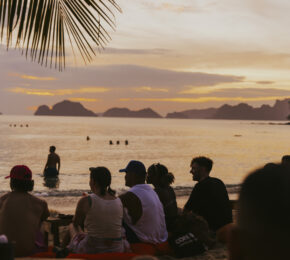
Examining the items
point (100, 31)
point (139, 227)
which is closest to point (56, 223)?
point (139, 227)

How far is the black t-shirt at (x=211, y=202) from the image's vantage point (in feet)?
20.9

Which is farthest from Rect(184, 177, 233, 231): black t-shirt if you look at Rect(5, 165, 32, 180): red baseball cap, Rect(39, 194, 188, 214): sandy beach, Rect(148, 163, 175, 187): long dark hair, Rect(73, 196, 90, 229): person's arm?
Rect(39, 194, 188, 214): sandy beach

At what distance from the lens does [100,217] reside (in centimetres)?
505

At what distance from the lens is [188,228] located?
6.17 m

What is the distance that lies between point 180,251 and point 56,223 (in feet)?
6.47

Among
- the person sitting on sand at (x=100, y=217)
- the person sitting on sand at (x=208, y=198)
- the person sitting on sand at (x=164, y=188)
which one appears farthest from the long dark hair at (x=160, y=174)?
the person sitting on sand at (x=100, y=217)

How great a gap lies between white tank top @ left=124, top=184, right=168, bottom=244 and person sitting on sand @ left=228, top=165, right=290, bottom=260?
16.0 ft

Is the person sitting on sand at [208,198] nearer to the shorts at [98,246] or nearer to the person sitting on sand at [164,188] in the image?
the person sitting on sand at [164,188]

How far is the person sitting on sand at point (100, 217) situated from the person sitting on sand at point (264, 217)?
4331 millimetres

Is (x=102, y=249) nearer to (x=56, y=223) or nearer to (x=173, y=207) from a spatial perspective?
(x=56, y=223)

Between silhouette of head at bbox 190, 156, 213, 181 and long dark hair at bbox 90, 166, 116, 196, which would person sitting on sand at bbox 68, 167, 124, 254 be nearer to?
long dark hair at bbox 90, 166, 116, 196

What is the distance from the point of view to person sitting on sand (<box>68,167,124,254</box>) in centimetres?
503

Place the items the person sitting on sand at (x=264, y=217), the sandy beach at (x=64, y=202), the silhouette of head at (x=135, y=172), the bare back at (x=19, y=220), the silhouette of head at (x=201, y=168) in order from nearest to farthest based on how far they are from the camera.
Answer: the person sitting on sand at (x=264, y=217) → the bare back at (x=19, y=220) → the silhouette of head at (x=135, y=172) → the silhouette of head at (x=201, y=168) → the sandy beach at (x=64, y=202)

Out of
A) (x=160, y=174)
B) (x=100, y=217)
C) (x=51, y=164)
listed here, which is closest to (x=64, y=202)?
(x=51, y=164)
